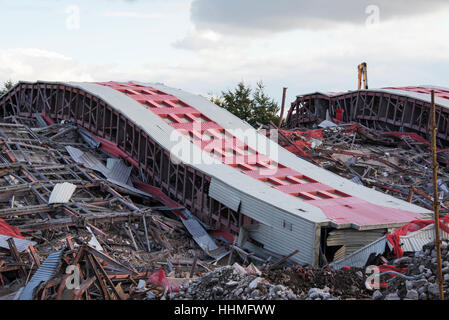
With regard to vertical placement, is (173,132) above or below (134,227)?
above

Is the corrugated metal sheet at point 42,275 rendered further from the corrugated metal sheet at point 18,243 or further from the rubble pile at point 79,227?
the corrugated metal sheet at point 18,243

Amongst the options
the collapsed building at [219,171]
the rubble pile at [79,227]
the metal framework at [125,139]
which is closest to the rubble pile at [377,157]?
the collapsed building at [219,171]

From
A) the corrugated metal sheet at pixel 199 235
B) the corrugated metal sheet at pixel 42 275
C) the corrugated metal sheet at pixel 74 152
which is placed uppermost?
the corrugated metal sheet at pixel 74 152

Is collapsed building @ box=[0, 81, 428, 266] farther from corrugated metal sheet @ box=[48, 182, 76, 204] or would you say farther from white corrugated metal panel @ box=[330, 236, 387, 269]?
corrugated metal sheet @ box=[48, 182, 76, 204]

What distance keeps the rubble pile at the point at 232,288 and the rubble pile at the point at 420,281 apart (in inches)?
85.6

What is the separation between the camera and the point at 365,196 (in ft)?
71.1

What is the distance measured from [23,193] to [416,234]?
47.4 feet

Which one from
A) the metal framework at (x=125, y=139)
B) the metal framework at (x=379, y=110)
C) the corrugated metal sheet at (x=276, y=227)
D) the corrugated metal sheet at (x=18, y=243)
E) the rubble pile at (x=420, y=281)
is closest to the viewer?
the rubble pile at (x=420, y=281)

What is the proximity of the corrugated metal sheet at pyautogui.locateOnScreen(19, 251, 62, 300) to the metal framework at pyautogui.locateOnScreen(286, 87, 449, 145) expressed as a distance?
27.4m

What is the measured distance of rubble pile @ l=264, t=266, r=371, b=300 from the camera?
12.9 m

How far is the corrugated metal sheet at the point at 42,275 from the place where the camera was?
1341 centimetres

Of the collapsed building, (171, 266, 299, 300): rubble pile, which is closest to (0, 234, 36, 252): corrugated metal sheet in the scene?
the collapsed building
